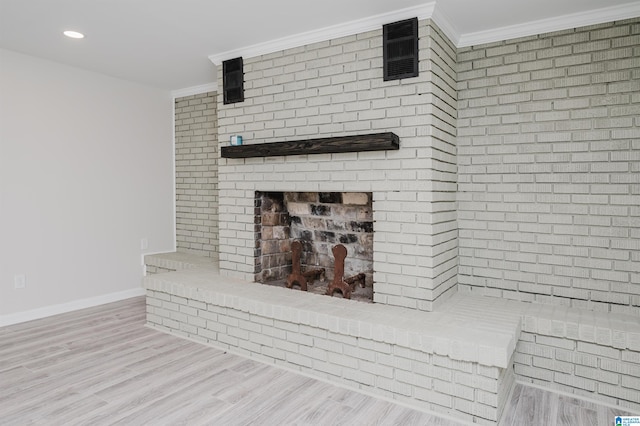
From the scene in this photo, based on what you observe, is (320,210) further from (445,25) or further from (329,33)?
(445,25)

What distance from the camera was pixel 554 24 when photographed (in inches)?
118

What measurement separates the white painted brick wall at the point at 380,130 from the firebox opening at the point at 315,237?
0.24 metres

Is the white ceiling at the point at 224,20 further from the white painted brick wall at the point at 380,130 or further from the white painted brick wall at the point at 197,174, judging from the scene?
the white painted brick wall at the point at 197,174

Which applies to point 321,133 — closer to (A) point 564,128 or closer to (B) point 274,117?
(B) point 274,117

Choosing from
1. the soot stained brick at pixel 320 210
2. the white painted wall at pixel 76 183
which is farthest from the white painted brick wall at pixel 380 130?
the white painted wall at pixel 76 183

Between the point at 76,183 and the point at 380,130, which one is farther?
the point at 76,183

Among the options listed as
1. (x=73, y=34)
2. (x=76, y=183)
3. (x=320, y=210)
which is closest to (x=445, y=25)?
(x=320, y=210)

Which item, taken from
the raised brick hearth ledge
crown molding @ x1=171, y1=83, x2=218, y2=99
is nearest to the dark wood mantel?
the raised brick hearth ledge

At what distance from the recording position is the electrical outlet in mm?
3920

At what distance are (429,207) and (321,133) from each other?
105cm

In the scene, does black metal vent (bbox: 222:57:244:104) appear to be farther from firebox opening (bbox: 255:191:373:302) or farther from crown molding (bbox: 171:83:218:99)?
Result: crown molding (bbox: 171:83:218:99)

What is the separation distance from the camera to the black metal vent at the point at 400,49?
9.38 ft

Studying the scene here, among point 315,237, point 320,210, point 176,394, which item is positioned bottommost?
point 176,394

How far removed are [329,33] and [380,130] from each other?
2.93 feet
